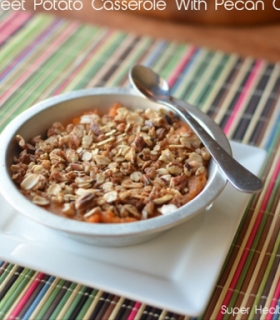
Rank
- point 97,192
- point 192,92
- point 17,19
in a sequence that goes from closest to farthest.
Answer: point 97,192, point 192,92, point 17,19

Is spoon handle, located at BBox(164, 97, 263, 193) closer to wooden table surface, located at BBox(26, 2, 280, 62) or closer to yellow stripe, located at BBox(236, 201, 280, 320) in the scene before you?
yellow stripe, located at BBox(236, 201, 280, 320)

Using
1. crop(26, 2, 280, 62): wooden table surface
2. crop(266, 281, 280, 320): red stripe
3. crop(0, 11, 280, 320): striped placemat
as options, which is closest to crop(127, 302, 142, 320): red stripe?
crop(0, 11, 280, 320): striped placemat

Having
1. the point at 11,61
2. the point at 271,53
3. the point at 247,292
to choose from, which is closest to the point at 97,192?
the point at 247,292

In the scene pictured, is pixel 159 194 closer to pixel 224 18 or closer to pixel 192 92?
pixel 192 92

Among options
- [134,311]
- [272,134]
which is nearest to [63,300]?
[134,311]

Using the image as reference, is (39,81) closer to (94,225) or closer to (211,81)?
(211,81)
